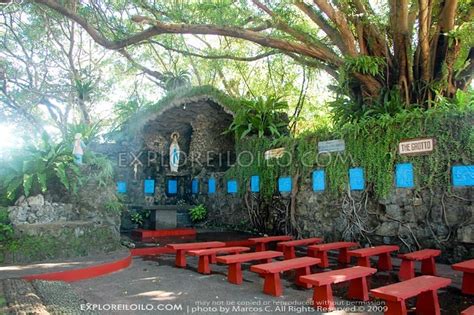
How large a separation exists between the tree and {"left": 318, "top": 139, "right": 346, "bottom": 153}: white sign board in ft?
6.16

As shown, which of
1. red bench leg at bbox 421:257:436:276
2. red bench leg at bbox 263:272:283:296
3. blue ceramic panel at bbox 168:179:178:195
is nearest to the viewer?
red bench leg at bbox 263:272:283:296

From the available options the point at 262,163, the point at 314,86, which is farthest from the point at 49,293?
the point at 314,86

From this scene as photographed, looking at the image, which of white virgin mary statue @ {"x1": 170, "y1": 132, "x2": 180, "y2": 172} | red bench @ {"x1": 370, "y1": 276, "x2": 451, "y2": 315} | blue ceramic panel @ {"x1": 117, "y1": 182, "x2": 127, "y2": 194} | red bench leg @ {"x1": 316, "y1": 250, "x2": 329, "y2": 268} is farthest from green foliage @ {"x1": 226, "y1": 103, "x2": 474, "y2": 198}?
blue ceramic panel @ {"x1": 117, "y1": 182, "x2": 127, "y2": 194}

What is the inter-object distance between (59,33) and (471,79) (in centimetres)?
1686

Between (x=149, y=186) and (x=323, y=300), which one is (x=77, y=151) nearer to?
(x=149, y=186)

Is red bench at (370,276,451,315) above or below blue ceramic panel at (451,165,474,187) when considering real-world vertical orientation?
below

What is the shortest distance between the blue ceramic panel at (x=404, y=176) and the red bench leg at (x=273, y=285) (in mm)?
4076

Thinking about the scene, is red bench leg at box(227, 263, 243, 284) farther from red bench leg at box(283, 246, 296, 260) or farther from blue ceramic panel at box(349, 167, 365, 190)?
blue ceramic panel at box(349, 167, 365, 190)

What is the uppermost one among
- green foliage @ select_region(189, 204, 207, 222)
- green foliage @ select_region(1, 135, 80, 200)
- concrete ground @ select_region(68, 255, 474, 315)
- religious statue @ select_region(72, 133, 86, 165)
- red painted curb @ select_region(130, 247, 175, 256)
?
religious statue @ select_region(72, 133, 86, 165)

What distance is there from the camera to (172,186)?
13742mm

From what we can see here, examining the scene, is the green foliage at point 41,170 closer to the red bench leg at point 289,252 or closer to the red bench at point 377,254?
the red bench leg at point 289,252

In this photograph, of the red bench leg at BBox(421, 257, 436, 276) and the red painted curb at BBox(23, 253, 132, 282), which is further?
the red bench leg at BBox(421, 257, 436, 276)

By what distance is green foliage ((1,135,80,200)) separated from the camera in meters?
6.95

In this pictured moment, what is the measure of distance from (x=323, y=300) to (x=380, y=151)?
4.59m
